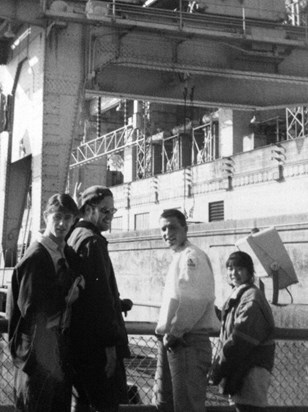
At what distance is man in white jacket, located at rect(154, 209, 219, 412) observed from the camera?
182 inches

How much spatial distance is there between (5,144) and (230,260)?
52.8 feet

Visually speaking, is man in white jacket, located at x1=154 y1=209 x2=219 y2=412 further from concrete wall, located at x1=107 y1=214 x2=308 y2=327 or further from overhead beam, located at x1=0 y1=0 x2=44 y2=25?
overhead beam, located at x1=0 y1=0 x2=44 y2=25

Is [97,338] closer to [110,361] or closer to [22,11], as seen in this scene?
[110,361]

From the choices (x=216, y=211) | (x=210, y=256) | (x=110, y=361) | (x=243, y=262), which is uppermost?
(x=216, y=211)

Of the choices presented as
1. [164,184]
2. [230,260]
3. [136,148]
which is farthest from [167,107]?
[230,260]

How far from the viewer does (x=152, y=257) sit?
18.8 m

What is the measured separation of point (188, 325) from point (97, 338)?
2.46ft

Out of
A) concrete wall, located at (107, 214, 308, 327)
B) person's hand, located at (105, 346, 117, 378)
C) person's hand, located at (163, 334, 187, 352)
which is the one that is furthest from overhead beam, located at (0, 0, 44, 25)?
person's hand, located at (105, 346, 117, 378)

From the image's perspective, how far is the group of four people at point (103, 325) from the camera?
4035 millimetres

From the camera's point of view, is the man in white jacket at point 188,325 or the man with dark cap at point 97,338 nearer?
the man with dark cap at point 97,338

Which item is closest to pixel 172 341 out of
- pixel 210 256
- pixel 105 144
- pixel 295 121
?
pixel 210 256

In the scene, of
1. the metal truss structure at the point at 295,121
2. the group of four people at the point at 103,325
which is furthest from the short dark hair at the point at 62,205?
the metal truss structure at the point at 295,121

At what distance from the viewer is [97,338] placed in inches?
164

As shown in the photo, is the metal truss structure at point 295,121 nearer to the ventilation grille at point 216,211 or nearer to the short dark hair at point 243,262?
the ventilation grille at point 216,211
